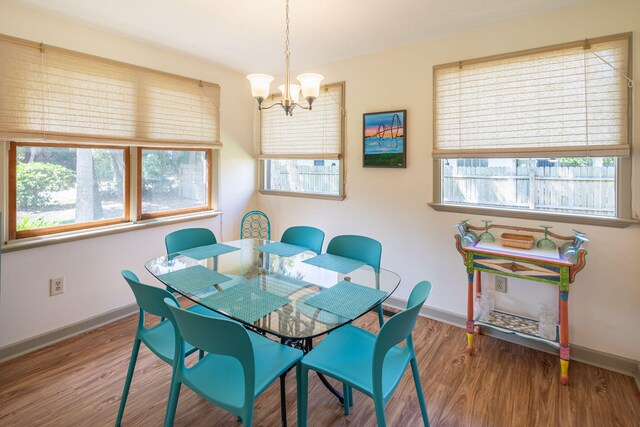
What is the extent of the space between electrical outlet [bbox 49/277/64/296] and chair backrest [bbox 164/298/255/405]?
1.92 meters

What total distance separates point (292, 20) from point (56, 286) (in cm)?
274

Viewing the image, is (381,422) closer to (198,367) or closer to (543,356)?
(198,367)

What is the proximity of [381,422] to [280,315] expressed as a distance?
61cm

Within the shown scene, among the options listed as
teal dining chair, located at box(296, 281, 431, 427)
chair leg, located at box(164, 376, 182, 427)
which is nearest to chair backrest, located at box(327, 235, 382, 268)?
teal dining chair, located at box(296, 281, 431, 427)

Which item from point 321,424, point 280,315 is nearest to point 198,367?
point 280,315

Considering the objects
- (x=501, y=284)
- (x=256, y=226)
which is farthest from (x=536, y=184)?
(x=256, y=226)

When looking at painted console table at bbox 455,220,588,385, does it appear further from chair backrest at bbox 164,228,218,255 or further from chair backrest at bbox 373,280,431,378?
chair backrest at bbox 164,228,218,255

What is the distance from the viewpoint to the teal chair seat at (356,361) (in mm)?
1509

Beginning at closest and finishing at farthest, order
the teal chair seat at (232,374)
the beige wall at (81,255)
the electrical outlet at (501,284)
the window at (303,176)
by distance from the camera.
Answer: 1. the teal chair seat at (232,374)
2. the beige wall at (81,255)
3. the electrical outlet at (501,284)
4. the window at (303,176)

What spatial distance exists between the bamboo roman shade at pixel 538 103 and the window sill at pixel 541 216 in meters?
0.43

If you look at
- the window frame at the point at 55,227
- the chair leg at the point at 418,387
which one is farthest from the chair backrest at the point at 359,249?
the window frame at the point at 55,227

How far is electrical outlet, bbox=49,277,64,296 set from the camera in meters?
2.65

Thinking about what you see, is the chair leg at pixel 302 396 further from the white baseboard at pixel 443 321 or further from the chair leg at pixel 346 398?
the white baseboard at pixel 443 321

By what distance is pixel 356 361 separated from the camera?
1.65 meters
